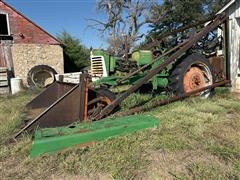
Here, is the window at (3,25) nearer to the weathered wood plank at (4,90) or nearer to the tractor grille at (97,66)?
the weathered wood plank at (4,90)

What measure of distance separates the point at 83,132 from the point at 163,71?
311 centimetres

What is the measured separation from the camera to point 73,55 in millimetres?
18625

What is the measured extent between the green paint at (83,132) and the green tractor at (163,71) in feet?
4.63

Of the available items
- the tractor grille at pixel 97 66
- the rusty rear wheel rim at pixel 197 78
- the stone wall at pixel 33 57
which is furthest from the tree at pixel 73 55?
the rusty rear wheel rim at pixel 197 78

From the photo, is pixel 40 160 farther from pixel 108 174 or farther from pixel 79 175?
pixel 108 174

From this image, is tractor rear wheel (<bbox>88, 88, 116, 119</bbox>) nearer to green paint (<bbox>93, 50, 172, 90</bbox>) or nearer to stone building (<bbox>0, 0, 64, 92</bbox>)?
green paint (<bbox>93, 50, 172, 90</bbox>)

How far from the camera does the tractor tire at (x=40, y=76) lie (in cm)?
1401

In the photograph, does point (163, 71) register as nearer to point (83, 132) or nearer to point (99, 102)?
point (99, 102)

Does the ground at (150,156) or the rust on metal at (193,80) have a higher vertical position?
the rust on metal at (193,80)

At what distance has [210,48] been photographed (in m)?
8.35

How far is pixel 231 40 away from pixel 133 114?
13.9 feet

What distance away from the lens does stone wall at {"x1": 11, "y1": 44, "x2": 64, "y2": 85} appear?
1398 cm

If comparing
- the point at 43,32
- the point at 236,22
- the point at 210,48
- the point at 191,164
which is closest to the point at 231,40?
the point at 236,22

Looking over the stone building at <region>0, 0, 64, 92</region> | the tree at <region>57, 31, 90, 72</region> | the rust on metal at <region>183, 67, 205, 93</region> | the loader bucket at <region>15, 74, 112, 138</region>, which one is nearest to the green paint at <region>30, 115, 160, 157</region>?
the loader bucket at <region>15, 74, 112, 138</region>
